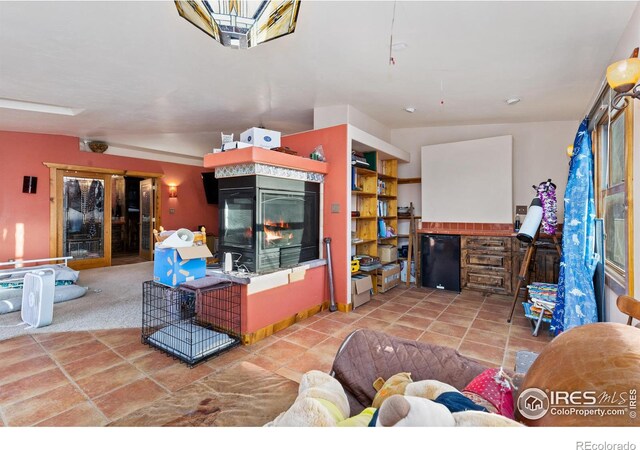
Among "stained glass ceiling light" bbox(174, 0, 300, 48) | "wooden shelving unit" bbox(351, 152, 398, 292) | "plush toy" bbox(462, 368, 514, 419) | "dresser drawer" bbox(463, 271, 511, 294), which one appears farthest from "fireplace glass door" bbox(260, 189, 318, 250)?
"dresser drawer" bbox(463, 271, 511, 294)

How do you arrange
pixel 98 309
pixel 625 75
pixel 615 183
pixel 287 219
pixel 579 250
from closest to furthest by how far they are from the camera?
pixel 625 75 < pixel 615 183 < pixel 579 250 < pixel 287 219 < pixel 98 309

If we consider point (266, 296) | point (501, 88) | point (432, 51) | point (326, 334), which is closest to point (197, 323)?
point (266, 296)

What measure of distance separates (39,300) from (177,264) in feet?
5.40

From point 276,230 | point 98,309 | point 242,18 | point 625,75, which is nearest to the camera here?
point 242,18

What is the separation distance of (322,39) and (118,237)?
8487 millimetres

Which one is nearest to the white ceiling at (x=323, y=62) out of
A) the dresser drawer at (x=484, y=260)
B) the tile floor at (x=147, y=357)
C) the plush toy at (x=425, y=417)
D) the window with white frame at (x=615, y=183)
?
the window with white frame at (x=615, y=183)

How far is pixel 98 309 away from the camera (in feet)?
11.5

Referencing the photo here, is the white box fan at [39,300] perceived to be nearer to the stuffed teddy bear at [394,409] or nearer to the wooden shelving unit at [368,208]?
the stuffed teddy bear at [394,409]

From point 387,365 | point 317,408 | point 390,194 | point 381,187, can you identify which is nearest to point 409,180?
point 390,194

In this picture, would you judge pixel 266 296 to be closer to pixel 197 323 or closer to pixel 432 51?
pixel 197 323

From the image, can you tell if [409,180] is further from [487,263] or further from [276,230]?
[276,230]

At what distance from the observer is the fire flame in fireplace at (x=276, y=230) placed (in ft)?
9.69

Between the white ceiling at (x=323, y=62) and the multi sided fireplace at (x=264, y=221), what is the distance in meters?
1.16

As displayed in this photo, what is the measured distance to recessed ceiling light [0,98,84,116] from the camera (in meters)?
3.68
